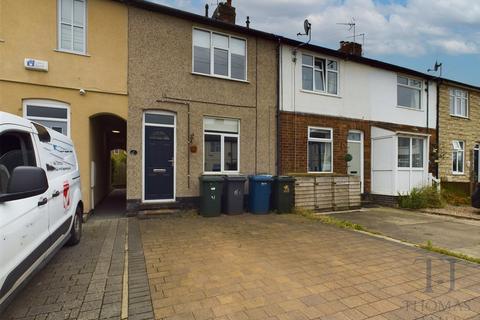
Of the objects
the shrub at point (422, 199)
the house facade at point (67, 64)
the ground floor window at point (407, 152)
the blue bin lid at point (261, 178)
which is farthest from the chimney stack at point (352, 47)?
the house facade at point (67, 64)

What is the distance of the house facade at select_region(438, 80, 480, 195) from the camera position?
1520 cm

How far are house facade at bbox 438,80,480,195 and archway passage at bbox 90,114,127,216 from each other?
1462 centimetres

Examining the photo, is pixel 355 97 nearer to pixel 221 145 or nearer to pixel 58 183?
pixel 221 145

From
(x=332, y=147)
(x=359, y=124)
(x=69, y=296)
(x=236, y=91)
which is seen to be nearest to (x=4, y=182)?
(x=69, y=296)

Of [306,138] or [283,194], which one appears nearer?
[283,194]

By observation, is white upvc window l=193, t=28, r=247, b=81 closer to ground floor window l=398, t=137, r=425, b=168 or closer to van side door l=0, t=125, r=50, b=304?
van side door l=0, t=125, r=50, b=304

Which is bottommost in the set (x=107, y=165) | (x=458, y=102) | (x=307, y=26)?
(x=107, y=165)

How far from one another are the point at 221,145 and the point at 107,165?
24.2 ft

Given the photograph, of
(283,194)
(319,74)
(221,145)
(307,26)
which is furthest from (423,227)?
(307,26)

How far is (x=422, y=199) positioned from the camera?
1145 cm

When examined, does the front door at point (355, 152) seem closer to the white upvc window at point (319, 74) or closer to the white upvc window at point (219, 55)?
the white upvc window at point (319, 74)

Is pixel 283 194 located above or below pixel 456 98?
below

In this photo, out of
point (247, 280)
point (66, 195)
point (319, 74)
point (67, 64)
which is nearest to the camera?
point (247, 280)

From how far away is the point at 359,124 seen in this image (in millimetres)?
12523
